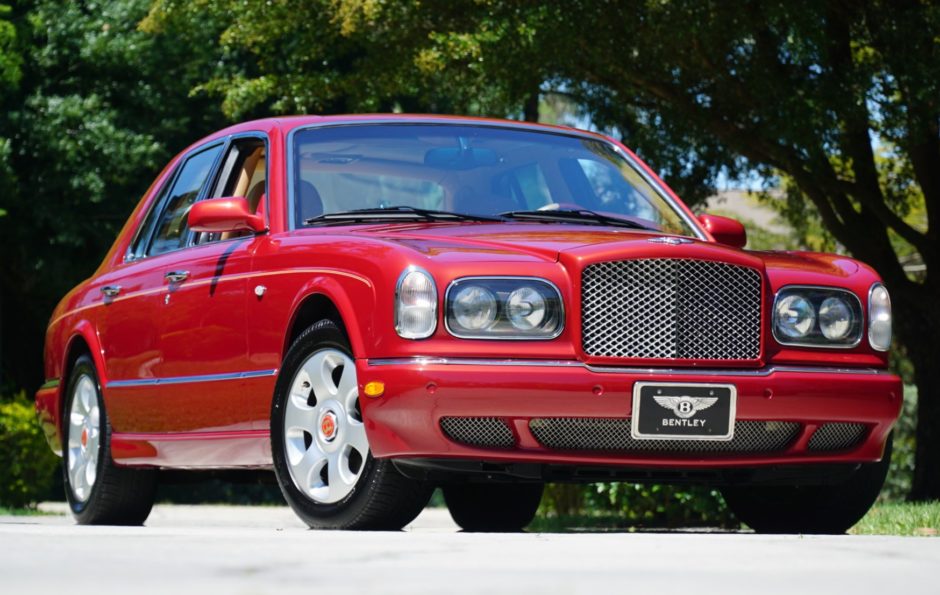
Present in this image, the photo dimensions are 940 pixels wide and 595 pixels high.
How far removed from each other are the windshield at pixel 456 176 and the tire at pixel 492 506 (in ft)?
5.87

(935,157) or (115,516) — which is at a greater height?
(935,157)

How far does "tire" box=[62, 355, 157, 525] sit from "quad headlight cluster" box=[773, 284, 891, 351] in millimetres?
3371

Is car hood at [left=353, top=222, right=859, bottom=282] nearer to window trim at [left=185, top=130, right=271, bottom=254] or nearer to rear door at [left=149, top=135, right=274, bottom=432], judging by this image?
window trim at [left=185, top=130, right=271, bottom=254]

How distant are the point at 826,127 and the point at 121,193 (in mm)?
12008

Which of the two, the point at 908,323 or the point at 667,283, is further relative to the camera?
the point at 908,323

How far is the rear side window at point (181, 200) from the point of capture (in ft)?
27.3

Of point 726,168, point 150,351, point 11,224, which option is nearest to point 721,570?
point 150,351

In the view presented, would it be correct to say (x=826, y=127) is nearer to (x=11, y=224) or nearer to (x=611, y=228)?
(x=611, y=228)

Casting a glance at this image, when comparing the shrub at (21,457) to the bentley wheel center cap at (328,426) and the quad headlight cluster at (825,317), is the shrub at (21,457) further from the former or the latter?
the quad headlight cluster at (825,317)

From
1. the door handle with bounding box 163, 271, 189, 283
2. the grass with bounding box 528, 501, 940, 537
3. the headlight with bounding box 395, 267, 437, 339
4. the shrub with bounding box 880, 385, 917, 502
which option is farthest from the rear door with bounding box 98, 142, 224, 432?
the shrub with bounding box 880, 385, 917, 502

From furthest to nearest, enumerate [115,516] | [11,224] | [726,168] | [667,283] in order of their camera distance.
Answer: [11,224] < [726,168] < [115,516] < [667,283]

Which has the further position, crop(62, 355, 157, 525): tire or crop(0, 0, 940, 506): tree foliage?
crop(0, 0, 940, 506): tree foliage

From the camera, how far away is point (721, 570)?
443 cm

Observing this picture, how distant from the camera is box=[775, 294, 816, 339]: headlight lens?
6707mm
